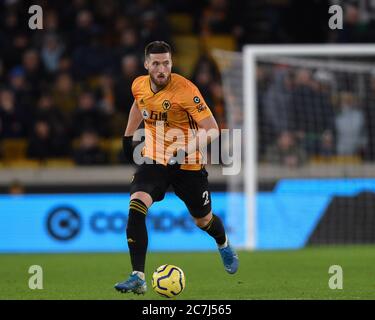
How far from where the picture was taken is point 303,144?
15320 millimetres

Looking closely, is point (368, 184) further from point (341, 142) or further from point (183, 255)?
point (183, 255)

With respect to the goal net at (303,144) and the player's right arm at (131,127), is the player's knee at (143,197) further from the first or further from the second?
the goal net at (303,144)

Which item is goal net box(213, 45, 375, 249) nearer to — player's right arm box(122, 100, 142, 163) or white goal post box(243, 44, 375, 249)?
white goal post box(243, 44, 375, 249)

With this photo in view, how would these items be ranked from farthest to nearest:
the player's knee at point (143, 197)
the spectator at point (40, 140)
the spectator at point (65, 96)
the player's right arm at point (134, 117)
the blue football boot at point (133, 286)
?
the spectator at point (65, 96) → the spectator at point (40, 140) → the player's right arm at point (134, 117) → the player's knee at point (143, 197) → the blue football boot at point (133, 286)

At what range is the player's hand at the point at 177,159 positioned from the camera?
881cm

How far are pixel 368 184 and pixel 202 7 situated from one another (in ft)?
18.1

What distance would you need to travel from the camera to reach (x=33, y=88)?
16.6 meters

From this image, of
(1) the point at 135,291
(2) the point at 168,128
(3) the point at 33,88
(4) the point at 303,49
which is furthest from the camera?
(3) the point at 33,88

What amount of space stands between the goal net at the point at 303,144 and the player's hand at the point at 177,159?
5.29 m

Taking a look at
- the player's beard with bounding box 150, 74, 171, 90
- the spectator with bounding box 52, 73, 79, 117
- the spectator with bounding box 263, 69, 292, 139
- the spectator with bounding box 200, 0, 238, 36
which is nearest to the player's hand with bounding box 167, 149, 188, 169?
the player's beard with bounding box 150, 74, 171, 90
